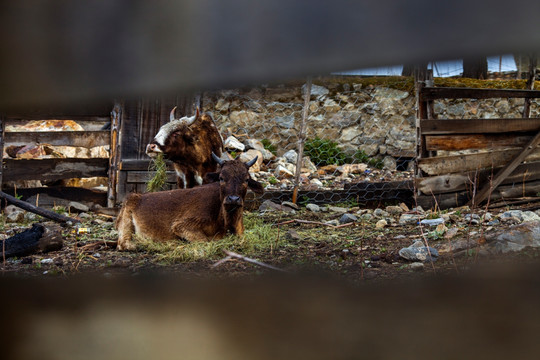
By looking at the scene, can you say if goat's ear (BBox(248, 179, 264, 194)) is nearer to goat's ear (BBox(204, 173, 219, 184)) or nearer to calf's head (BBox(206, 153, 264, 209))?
calf's head (BBox(206, 153, 264, 209))

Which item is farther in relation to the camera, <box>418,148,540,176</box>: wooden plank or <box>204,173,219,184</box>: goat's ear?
<box>418,148,540,176</box>: wooden plank

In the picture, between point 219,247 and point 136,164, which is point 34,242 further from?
point 136,164

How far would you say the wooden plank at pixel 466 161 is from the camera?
638 cm

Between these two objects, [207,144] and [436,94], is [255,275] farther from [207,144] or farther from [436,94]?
[207,144]

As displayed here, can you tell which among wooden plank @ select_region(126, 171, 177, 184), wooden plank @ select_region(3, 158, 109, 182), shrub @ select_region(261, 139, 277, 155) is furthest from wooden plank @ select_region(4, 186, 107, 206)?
shrub @ select_region(261, 139, 277, 155)

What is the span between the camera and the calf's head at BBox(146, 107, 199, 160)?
19.7 ft

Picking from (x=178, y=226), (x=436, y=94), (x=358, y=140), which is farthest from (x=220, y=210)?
(x=436, y=94)

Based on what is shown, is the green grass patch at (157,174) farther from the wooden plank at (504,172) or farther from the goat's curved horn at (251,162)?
the wooden plank at (504,172)

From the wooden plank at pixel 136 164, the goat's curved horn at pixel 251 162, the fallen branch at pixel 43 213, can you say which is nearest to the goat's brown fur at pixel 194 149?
the wooden plank at pixel 136 164

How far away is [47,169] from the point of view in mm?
7117

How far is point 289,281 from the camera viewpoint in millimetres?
462

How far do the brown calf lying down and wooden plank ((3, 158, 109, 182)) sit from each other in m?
1.74

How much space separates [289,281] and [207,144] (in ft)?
22.4

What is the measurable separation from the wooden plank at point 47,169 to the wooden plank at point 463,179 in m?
4.49
